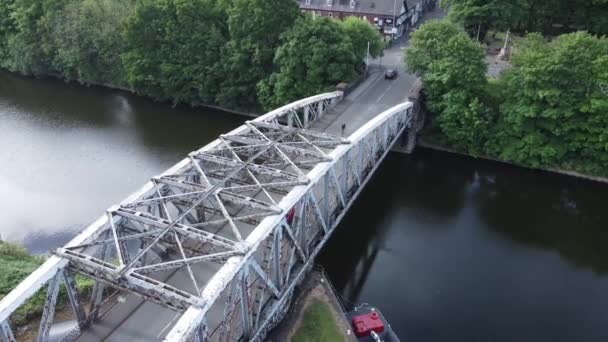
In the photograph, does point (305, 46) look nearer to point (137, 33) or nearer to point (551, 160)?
point (137, 33)

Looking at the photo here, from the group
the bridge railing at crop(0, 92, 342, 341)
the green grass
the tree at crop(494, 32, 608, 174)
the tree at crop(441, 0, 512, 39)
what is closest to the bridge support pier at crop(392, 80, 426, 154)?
the tree at crop(494, 32, 608, 174)

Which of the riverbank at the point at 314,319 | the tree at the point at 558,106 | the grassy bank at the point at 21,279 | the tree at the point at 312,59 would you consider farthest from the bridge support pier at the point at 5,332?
the tree at the point at 558,106

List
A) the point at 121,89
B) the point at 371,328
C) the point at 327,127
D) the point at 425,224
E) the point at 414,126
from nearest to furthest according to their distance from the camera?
1. the point at 371,328
2. the point at 425,224
3. the point at 327,127
4. the point at 414,126
5. the point at 121,89

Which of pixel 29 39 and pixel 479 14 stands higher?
pixel 479 14

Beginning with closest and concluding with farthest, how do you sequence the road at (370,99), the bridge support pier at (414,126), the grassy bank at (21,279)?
the grassy bank at (21,279), the road at (370,99), the bridge support pier at (414,126)

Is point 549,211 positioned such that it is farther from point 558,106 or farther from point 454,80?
point 454,80

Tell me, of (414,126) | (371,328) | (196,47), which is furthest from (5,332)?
(196,47)

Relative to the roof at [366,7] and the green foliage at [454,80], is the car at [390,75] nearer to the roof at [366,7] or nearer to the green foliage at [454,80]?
the green foliage at [454,80]
